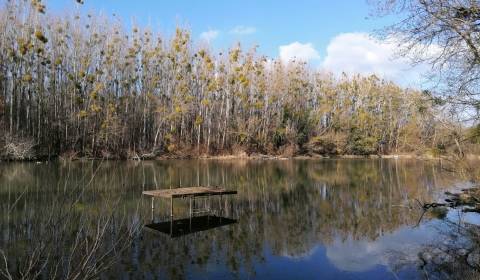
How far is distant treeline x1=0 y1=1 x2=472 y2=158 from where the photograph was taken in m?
38.5

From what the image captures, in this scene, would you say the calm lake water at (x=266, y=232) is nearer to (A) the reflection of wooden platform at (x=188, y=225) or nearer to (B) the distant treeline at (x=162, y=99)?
(A) the reflection of wooden platform at (x=188, y=225)

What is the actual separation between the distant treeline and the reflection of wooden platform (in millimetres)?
20021

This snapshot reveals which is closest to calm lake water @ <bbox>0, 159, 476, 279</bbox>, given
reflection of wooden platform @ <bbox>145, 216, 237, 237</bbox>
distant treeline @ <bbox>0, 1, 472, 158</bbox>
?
reflection of wooden platform @ <bbox>145, 216, 237, 237</bbox>

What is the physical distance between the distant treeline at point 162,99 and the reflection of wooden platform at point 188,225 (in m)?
20.0

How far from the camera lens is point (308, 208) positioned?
52.3 ft

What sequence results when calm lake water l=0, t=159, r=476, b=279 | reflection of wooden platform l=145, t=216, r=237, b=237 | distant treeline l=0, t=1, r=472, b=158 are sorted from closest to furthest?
1. calm lake water l=0, t=159, r=476, b=279
2. reflection of wooden platform l=145, t=216, r=237, b=237
3. distant treeline l=0, t=1, r=472, b=158

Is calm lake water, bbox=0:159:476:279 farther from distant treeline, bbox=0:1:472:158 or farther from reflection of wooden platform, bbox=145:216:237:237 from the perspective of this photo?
distant treeline, bbox=0:1:472:158

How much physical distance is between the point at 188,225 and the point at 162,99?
128 feet

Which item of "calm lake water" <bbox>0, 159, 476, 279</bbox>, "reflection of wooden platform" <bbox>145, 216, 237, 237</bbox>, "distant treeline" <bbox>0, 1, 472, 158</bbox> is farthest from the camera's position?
"distant treeline" <bbox>0, 1, 472, 158</bbox>

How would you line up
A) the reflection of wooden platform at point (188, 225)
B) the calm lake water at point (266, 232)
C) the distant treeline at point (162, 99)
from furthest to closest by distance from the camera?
the distant treeline at point (162, 99)
the reflection of wooden platform at point (188, 225)
the calm lake water at point (266, 232)

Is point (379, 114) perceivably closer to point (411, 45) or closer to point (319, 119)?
point (319, 119)

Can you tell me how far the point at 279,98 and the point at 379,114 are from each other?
17.7 meters

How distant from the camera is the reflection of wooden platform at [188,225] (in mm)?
11691

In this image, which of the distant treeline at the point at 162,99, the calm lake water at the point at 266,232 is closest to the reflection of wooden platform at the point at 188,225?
the calm lake water at the point at 266,232
